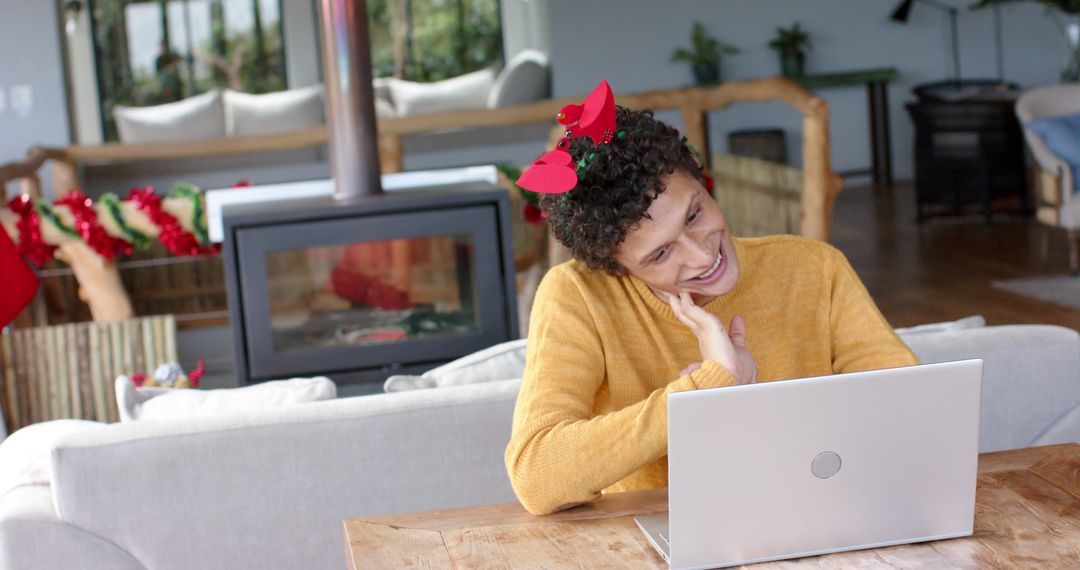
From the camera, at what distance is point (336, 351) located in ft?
11.6

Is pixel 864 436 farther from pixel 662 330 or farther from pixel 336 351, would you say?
pixel 336 351

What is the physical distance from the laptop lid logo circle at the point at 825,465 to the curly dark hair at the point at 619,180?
497mm

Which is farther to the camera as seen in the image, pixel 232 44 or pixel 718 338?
pixel 232 44

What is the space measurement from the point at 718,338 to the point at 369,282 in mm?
2101

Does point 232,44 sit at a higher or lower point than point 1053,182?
higher

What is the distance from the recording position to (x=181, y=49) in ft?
29.1

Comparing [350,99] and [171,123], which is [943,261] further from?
[171,123]

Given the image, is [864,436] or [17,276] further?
[17,276]

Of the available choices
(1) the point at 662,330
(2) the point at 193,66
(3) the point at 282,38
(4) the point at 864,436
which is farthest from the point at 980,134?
(4) the point at 864,436

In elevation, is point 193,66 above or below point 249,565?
above

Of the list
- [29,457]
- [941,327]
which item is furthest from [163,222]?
[941,327]

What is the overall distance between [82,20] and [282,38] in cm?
132

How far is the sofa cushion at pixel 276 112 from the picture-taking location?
7.71 m

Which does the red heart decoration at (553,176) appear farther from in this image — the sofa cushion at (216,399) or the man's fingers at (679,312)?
the sofa cushion at (216,399)
